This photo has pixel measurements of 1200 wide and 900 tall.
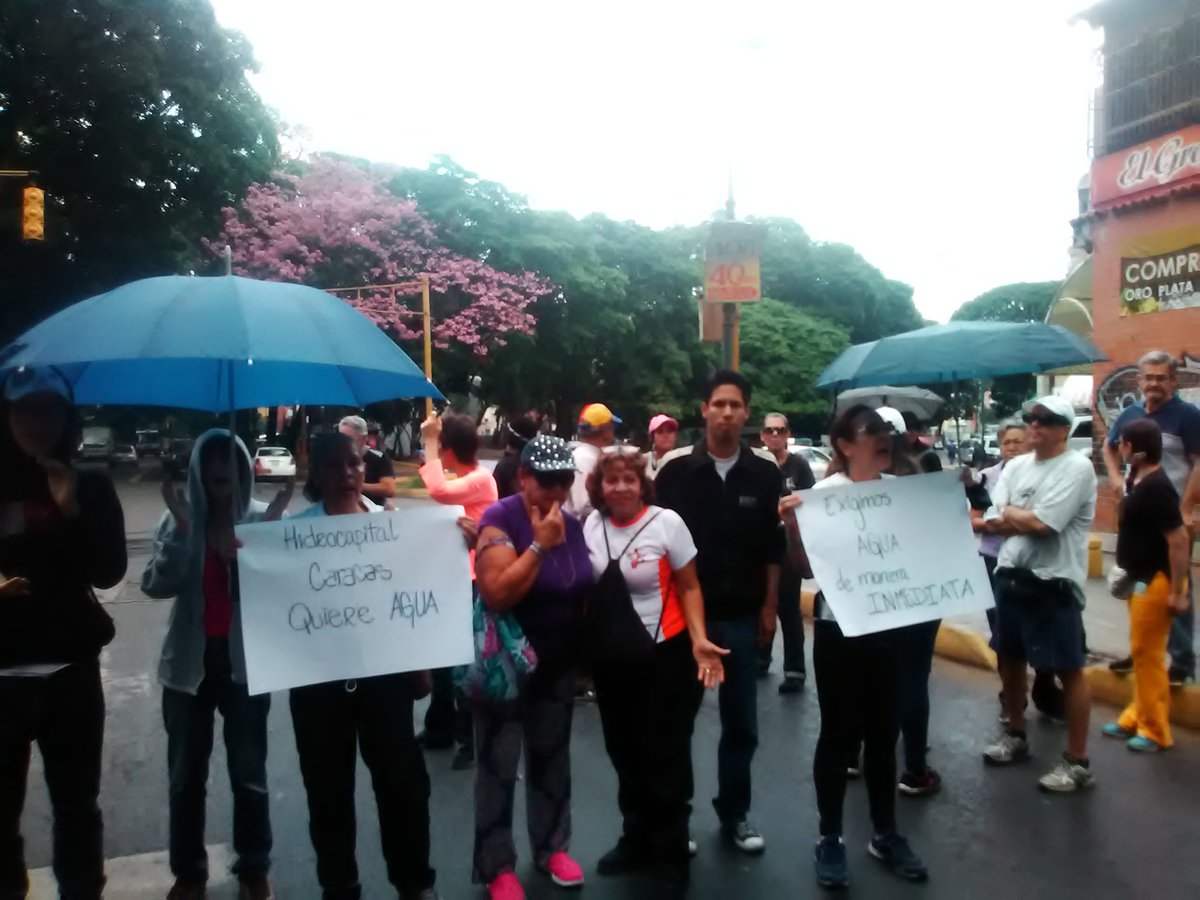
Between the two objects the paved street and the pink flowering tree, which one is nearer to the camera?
the paved street

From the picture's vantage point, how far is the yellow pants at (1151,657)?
5.29m

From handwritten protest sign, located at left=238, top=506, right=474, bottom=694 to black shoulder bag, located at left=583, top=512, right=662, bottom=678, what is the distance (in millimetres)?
443

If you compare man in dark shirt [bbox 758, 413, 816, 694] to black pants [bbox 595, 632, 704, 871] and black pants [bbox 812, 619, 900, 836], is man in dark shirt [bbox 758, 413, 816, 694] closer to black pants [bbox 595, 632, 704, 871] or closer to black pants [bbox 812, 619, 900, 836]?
black pants [bbox 812, 619, 900, 836]

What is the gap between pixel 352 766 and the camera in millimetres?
3641

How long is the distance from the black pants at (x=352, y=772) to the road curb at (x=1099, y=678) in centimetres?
256

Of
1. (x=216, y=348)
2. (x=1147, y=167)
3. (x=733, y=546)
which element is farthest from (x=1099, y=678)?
(x=1147, y=167)

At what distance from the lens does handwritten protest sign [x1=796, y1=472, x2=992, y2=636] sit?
411cm

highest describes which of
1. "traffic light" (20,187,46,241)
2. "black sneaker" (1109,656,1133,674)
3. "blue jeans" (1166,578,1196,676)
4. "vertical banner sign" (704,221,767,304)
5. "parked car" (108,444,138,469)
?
"traffic light" (20,187,46,241)

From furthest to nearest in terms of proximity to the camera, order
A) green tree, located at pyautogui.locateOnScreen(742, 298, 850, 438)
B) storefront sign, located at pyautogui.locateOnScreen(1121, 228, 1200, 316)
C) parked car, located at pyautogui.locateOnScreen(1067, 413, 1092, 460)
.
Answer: green tree, located at pyautogui.locateOnScreen(742, 298, 850, 438) < parked car, located at pyautogui.locateOnScreen(1067, 413, 1092, 460) < storefront sign, located at pyautogui.locateOnScreen(1121, 228, 1200, 316)

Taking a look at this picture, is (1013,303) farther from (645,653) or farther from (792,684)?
(645,653)

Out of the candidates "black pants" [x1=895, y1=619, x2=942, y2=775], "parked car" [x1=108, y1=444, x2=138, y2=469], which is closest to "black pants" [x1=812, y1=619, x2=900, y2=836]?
"black pants" [x1=895, y1=619, x2=942, y2=775]

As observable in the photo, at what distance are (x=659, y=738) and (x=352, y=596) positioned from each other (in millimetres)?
1301

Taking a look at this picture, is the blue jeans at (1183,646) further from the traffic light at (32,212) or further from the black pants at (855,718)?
the traffic light at (32,212)

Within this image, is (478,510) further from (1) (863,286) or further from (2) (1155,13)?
(1) (863,286)
